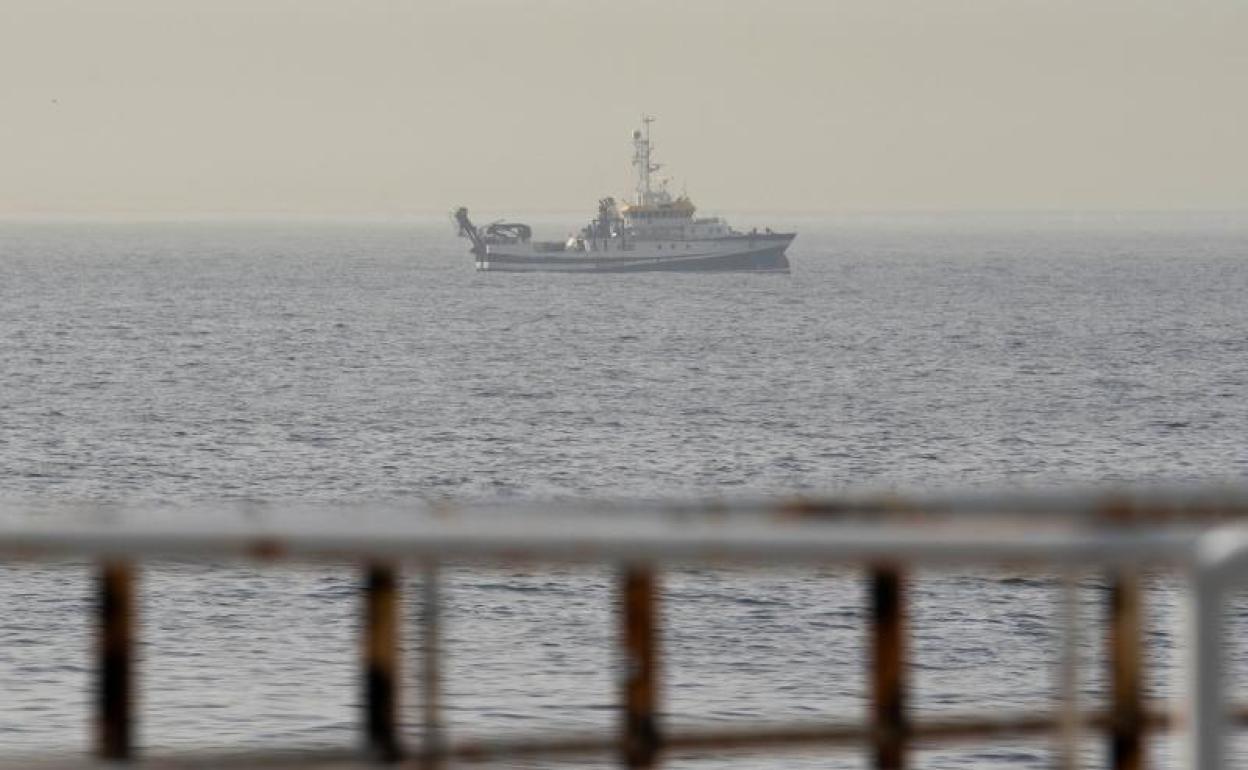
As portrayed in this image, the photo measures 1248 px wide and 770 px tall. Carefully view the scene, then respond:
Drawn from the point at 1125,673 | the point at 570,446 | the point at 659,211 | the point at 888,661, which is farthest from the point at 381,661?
the point at 659,211

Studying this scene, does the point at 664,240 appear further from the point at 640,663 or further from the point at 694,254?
the point at 640,663

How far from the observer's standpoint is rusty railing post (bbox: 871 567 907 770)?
328cm

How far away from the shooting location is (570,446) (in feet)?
218

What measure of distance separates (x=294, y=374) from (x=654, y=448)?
3443 cm

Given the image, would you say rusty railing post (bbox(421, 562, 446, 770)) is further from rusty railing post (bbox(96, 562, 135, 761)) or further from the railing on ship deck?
rusty railing post (bbox(96, 562, 135, 761))

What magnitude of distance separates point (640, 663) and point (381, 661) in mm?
411

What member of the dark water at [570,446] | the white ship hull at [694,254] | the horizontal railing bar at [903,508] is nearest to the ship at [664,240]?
the white ship hull at [694,254]

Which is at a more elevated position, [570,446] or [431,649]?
[431,649]

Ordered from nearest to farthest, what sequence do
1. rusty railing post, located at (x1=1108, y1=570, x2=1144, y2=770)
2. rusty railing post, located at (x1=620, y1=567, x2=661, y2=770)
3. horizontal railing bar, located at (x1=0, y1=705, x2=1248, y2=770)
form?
rusty railing post, located at (x1=1108, y1=570, x2=1144, y2=770) → rusty railing post, located at (x1=620, y1=567, x2=661, y2=770) → horizontal railing bar, located at (x1=0, y1=705, x2=1248, y2=770)

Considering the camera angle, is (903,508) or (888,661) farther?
(903,508)

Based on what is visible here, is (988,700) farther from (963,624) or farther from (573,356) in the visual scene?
(573,356)

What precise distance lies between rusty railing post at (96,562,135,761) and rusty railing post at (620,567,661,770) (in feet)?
2.57

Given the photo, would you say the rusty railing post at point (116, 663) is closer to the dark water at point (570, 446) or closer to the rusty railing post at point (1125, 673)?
the rusty railing post at point (1125, 673)

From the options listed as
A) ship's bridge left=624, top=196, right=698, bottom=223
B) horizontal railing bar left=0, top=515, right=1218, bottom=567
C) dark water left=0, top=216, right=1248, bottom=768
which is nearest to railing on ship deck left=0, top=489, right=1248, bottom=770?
horizontal railing bar left=0, top=515, right=1218, bottom=567
